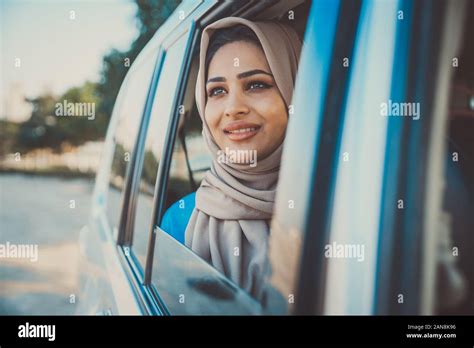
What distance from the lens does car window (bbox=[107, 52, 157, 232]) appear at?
224cm

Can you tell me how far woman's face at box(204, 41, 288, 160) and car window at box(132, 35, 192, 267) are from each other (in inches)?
8.5

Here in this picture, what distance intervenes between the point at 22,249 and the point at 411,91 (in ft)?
5.93

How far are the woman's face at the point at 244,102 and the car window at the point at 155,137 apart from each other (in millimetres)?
215

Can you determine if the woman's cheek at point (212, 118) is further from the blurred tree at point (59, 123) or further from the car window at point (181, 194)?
the blurred tree at point (59, 123)

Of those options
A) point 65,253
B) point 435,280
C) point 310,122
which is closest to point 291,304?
point 435,280

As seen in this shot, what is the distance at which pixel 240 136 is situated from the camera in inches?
71.6

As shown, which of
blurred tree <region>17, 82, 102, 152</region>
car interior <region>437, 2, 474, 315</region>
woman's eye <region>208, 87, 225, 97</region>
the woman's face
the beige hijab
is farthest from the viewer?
blurred tree <region>17, 82, 102, 152</region>

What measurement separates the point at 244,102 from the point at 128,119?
0.72 m

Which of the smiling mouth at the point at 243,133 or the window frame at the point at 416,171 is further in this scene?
the smiling mouth at the point at 243,133

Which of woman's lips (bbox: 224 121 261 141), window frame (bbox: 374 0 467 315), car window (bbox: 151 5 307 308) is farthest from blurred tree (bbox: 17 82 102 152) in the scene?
window frame (bbox: 374 0 467 315)

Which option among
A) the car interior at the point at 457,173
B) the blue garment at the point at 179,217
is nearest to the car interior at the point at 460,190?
the car interior at the point at 457,173

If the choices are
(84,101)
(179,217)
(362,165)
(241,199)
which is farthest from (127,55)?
(362,165)

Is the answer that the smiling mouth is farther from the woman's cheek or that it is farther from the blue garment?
the blue garment

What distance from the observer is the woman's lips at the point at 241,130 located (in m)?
1.79
